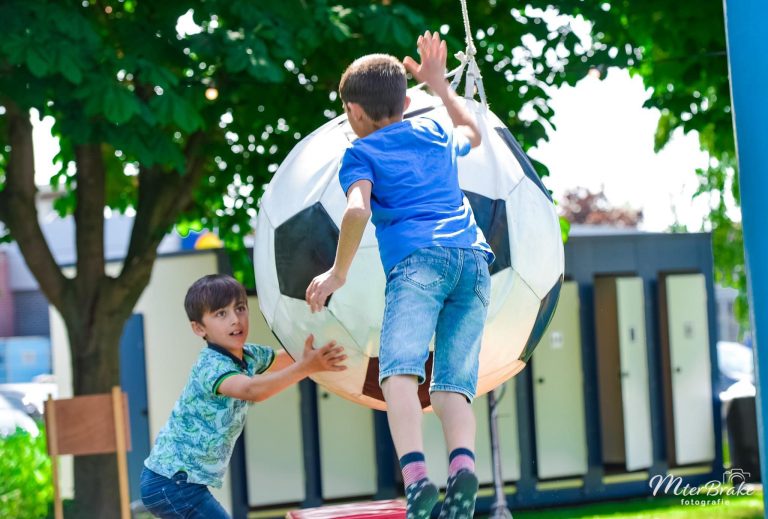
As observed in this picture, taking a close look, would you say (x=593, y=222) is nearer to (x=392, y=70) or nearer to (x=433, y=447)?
(x=433, y=447)

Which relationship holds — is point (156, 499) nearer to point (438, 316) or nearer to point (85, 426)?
point (438, 316)

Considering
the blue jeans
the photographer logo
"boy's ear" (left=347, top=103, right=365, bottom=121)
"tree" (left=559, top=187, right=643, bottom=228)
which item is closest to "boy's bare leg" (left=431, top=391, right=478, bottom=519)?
"boy's ear" (left=347, top=103, right=365, bottom=121)

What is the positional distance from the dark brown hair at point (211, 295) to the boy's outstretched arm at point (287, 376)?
10.3 inches

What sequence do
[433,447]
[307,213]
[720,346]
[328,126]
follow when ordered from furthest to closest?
[720,346] < [433,447] < [328,126] < [307,213]

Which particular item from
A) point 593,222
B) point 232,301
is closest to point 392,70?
point 232,301

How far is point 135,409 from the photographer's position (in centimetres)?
1155

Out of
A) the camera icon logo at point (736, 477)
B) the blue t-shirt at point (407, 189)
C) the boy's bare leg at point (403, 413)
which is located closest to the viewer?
the boy's bare leg at point (403, 413)

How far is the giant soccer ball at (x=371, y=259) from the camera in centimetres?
340

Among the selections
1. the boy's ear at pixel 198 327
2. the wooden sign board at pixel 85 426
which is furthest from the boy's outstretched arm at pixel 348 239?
the wooden sign board at pixel 85 426

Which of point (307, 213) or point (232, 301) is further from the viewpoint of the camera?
point (232, 301)

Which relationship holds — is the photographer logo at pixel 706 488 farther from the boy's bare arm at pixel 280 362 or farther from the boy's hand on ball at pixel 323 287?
the boy's hand on ball at pixel 323 287

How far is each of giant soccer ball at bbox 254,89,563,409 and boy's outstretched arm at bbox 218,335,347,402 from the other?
0.12 feet

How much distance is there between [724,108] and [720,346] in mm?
8979

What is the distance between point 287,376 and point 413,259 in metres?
0.69
